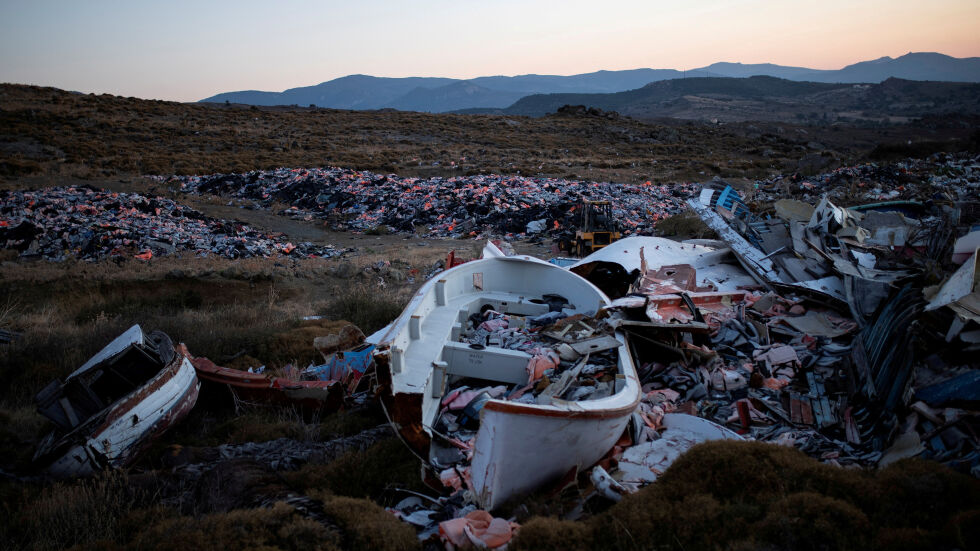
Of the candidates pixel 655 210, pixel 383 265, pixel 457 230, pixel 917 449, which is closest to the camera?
pixel 917 449

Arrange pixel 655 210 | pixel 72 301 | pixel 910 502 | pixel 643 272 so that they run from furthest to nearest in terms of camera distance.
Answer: pixel 655 210
pixel 72 301
pixel 643 272
pixel 910 502

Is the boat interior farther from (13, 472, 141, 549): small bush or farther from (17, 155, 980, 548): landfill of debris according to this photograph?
(13, 472, 141, 549): small bush

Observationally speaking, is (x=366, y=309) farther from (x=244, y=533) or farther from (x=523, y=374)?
(x=244, y=533)

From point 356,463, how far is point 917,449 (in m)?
4.18

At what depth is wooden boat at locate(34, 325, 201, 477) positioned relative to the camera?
4492 mm

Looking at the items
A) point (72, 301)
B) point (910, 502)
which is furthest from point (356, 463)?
point (72, 301)

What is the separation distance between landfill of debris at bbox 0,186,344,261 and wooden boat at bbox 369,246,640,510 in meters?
8.51

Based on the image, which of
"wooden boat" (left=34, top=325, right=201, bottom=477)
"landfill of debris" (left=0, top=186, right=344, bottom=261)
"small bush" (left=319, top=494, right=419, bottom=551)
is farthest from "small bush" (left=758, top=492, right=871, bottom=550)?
"landfill of debris" (left=0, top=186, right=344, bottom=261)

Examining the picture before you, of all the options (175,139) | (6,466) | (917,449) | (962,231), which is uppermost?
(175,139)

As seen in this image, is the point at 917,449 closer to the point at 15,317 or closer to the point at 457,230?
the point at 15,317

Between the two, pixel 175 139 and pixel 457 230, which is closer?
pixel 457 230

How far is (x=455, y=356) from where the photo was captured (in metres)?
5.48

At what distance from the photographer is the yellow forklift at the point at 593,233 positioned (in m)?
13.7

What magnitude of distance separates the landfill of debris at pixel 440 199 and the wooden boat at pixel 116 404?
11807 mm
